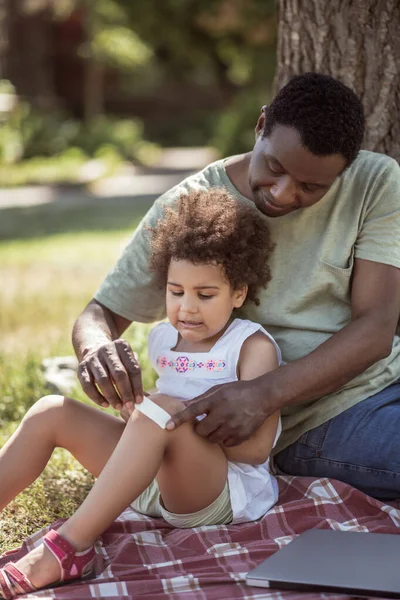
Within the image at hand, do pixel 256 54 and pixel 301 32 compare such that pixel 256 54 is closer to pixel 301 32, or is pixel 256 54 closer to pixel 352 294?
pixel 301 32

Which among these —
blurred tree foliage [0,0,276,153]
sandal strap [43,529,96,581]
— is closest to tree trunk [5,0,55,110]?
blurred tree foliage [0,0,276,153]

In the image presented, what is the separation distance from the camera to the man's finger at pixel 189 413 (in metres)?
2.69

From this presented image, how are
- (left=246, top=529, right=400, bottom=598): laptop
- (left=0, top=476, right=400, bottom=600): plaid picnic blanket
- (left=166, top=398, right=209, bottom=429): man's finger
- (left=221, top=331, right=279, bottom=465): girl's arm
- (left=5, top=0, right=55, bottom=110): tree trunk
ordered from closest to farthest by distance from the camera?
(left=246, top=529, right=400, bottom=598): laptop, (left=0, top=476, right=400, bottom=600): plaid picnic blanket, (left=166, top=398, right=209, bottom=429): man's finger, (left=221, top=331, right=279, bottom=465): girl's arm, (left=5, top=0, right=55, bottom=110): tree trunk

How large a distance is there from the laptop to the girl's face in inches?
28.8

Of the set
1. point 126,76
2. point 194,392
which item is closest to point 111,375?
point 194,392

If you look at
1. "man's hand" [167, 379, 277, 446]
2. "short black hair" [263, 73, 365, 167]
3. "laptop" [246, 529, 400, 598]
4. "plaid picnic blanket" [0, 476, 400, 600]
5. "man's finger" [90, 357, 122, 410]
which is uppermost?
"short black hair" [263, 73, 365, 167]

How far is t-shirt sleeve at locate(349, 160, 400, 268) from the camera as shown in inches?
124

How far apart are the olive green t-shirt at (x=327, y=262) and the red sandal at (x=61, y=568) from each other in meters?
0.93

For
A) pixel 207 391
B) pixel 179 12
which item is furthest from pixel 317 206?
pixel 179 12

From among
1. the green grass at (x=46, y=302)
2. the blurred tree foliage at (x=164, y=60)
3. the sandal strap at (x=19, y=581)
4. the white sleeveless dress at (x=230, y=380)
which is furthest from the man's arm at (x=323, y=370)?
the blurred tree foliage at (x=164, y=60)

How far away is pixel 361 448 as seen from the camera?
310cm

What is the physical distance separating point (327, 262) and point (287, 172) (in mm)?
397

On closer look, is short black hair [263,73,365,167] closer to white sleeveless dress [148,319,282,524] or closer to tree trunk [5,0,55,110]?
white sleeveless dress [148,319,282,524]

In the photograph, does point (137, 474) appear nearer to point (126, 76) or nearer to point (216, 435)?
point (216, 435)
